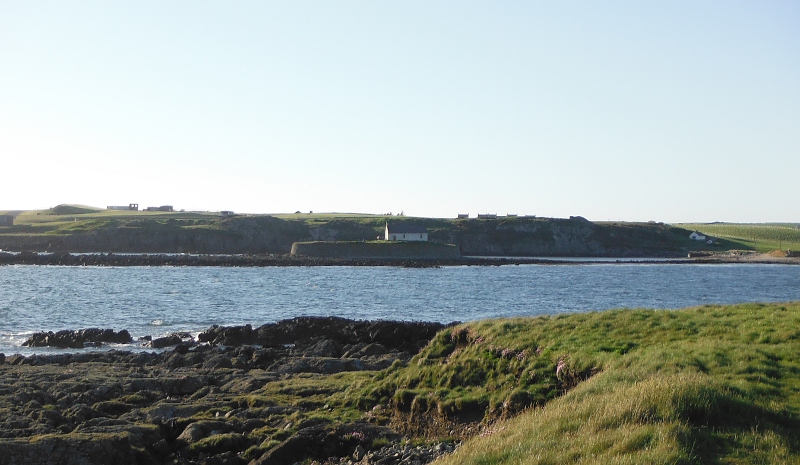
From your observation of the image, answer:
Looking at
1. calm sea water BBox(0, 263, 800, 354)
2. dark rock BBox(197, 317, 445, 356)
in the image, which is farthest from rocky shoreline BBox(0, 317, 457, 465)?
calm sea water BBox(0, 263, 800, 354)

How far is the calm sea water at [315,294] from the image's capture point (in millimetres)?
50156

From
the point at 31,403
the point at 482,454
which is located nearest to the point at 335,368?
the point at 31,403

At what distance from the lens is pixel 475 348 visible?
2069 centimetres

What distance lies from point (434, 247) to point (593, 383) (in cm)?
12096

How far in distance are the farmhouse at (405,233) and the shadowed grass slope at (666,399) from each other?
123 metres

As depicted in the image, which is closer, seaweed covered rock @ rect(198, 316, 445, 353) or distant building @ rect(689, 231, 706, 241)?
seaweed covered rock @ rect(198, 316, 445, 353)

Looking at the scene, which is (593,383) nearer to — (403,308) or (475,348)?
(475,348)

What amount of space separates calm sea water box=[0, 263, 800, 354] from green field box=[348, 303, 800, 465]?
26003mm

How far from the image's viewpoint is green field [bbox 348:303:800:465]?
427 inches

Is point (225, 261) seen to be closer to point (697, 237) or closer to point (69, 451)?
point (69, 451)

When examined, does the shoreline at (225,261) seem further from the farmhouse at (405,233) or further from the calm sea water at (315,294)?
the farmhouse at (405,233)

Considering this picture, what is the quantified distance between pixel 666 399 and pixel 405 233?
132 metres

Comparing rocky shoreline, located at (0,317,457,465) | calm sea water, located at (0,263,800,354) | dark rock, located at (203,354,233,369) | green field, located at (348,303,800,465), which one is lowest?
calm sea water, located at (0,263,800,354)

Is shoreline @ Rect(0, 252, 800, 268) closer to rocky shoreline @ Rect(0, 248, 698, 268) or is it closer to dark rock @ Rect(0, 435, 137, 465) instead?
rocky shoreline @ Rect(0, 248, 698, 268)
